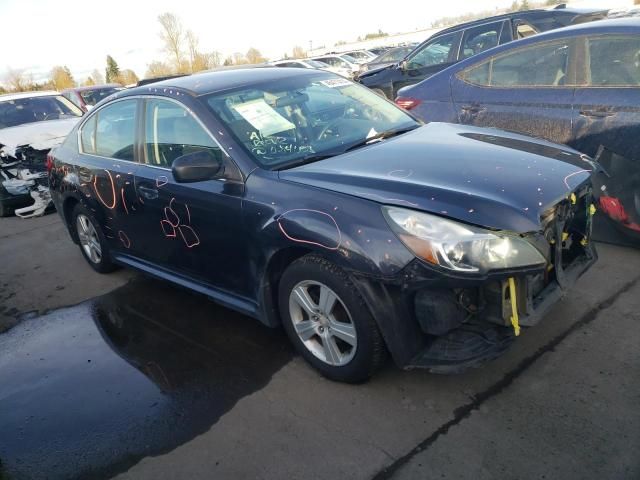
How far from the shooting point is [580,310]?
351 centimetres

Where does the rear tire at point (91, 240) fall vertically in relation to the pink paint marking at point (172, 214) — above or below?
below

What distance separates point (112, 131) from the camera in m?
4.45

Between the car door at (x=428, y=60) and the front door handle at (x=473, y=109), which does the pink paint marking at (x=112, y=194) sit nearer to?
the front door handle at (x=473, y=109)

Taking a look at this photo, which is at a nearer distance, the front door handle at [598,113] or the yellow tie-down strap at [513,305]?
the yellow tie-down strap at [513,305]

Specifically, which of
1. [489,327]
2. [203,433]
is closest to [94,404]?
[203,433]

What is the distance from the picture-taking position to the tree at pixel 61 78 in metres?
52.8

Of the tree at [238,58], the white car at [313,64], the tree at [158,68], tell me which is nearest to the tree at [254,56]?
the tree at [238,58]

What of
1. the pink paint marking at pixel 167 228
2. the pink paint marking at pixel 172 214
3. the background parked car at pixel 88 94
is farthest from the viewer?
the background parked car at pixel 88 94

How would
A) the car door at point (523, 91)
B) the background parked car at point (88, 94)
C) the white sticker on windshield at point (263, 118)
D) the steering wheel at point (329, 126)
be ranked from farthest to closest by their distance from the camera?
the background parked car at point (88, 94), the car door at point (523, 91), the steering wheel at point (329, 126), the white sticker on windshield at point (263, 118)

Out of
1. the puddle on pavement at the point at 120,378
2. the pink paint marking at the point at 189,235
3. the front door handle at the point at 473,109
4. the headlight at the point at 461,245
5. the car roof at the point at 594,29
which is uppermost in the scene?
the car roof at the point at 594,29

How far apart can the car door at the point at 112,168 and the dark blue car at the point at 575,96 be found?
9.96 ft

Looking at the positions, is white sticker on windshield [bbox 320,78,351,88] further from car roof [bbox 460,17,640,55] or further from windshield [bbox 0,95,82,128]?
windshield [bbox 0,95,82,128]

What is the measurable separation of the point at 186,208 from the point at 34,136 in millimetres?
5693

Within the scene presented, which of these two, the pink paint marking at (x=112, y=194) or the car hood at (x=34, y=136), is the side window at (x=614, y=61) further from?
the car hood at (x=34, y=136)
